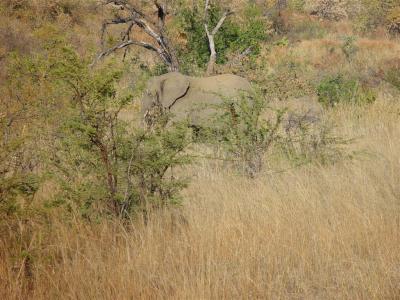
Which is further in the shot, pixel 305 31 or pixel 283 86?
pixel 305 31

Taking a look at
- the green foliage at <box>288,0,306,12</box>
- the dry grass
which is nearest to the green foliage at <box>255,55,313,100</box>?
the dry grass

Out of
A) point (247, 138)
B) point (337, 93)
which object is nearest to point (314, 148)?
point (247, 138)

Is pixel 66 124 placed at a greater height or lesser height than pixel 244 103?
greater

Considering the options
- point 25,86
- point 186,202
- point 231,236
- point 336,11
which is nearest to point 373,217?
point 231,236

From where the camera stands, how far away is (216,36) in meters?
11.9

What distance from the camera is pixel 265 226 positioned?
3363 mm

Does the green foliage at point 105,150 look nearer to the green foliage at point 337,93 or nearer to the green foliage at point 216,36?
the green foliage at point 337,93

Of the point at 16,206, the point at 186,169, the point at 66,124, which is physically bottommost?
the point at 186,169

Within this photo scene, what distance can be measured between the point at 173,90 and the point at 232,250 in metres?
5.67

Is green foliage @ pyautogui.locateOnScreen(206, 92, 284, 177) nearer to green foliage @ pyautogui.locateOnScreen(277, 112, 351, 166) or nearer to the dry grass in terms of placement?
green foliage @ pyautogui.locateOnScreen(277, 112, 351, 166)

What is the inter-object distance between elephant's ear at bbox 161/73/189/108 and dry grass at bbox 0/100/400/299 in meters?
4.43

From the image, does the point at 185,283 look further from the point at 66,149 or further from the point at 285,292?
the point at 66,149

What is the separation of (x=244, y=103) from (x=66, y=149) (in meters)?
2.30

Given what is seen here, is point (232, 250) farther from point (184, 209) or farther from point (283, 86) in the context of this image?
point (283, 86)
